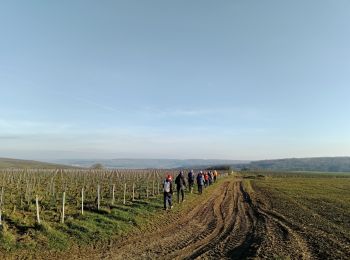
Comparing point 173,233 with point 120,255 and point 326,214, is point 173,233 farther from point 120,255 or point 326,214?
point 326,214

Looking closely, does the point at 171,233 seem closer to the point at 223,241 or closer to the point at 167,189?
the point at 223,241

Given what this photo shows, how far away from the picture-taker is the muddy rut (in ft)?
40.2

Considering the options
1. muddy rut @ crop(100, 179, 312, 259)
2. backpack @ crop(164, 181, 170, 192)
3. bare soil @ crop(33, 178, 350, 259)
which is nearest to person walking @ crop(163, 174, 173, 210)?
backpack @ crop(164, 181, 170, 192)

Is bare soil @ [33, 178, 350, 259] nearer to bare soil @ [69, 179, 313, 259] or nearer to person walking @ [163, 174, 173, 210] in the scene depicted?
bare soil @ [69, 179, 313, 259]

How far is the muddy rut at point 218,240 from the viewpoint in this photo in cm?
1225

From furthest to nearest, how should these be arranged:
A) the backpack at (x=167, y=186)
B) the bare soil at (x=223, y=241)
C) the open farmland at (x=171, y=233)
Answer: the backpack at (x=167, y=186)
the open farmland at (x=171, y=233)
the bare soil at (x=223, y=241)

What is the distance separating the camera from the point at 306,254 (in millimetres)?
12242

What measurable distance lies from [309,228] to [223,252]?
6.86 m

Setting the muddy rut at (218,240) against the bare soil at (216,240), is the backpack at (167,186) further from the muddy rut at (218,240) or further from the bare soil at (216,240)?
the muddy rut at (218,240)

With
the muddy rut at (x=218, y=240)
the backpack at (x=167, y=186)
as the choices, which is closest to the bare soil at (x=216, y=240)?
the muddy rut at (x=218, y=240)

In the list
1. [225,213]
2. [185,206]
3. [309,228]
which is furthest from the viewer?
[185,206]

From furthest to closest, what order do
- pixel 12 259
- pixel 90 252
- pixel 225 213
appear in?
pixel 225 213
pixel 90 252
pixel 12 259

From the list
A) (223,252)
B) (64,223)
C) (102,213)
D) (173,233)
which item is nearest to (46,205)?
(102,213)

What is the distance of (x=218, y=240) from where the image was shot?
1438 cm
